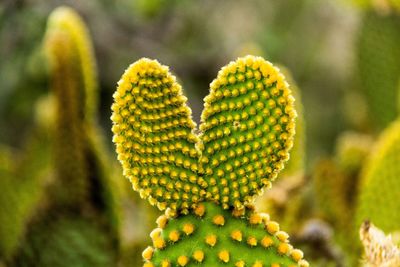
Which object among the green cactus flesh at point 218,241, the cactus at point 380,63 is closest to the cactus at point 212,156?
the green cactus flesh at point 218,241

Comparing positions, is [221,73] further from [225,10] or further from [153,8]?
[225,10]

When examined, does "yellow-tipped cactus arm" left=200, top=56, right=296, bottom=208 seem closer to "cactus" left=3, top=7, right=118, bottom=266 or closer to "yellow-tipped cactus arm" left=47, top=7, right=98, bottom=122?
"cactus" left=3, top=7, right=118, bottom=266

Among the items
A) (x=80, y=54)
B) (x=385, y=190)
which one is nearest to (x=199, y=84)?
(x=80, y=54)

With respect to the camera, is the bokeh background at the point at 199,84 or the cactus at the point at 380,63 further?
the cactus at the point at 380,63

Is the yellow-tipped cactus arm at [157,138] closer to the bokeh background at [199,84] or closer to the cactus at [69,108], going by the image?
the bokeh background at [199,84]

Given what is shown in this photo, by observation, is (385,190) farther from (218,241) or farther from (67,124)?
(218,241)

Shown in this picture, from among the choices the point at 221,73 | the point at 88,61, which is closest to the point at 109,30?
the point at 88,61

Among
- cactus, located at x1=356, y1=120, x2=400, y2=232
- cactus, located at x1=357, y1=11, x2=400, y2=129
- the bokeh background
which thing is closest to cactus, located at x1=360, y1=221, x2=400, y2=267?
the bokeh background
